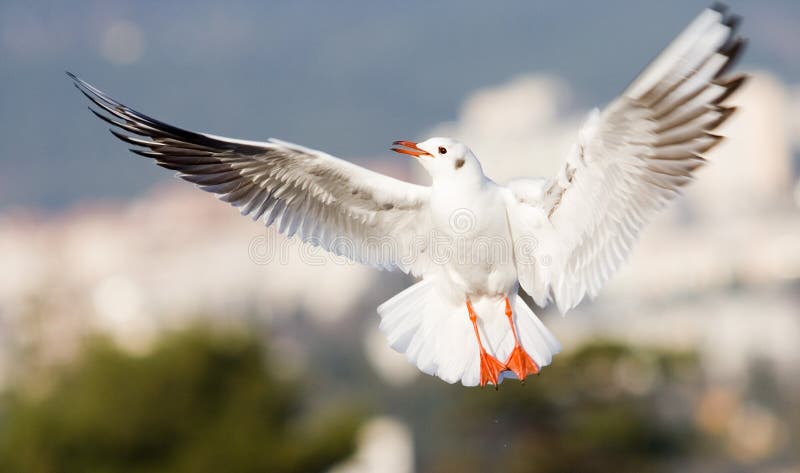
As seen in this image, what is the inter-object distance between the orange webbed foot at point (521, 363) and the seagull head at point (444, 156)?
0.62 metres

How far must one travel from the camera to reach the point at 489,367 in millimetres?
3580

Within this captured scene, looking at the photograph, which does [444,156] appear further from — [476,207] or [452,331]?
[452,331]

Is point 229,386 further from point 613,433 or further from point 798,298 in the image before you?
point 798,298

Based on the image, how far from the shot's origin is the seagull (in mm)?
3070

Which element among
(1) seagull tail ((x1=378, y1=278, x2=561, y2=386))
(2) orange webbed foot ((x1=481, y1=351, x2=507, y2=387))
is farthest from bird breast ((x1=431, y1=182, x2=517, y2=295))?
(2) orange webbed foot ((x1=481, y1=351, x2=507, y2=387))

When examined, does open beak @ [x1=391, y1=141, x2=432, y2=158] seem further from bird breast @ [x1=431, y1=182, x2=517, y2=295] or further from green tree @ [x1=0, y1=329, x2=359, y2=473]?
green tree @ [x1=0, y1=329, x2=359, y2=473]

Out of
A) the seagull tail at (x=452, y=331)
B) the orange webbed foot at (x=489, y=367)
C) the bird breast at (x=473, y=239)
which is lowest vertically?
the orange webbed foot at (x=489, y=367)

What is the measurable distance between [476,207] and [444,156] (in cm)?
19

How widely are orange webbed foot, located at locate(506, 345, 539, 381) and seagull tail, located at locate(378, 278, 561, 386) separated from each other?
0.06 ft

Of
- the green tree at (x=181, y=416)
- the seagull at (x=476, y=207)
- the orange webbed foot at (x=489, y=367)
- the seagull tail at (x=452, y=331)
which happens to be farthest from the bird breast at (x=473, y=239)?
the green tree at (x=181, y=416)

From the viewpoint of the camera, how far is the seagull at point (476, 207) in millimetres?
3070

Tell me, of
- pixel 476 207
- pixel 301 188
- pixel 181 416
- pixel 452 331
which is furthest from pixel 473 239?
pixel 181 416

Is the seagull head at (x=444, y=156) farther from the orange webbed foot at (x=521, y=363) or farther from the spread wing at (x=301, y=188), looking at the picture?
the orange webbed foot at (x=521, y=363)

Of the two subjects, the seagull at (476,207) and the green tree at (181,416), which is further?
the green tree at (181,416)
